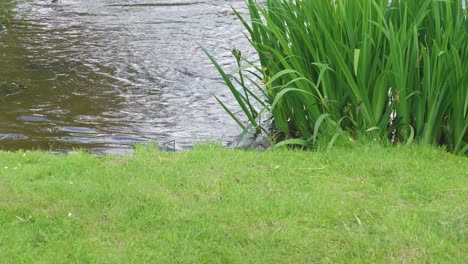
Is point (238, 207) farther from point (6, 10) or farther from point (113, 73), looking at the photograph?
point (6, 10)

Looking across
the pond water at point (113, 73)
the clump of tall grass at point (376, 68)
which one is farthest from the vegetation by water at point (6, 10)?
the clump of tall grass at point (376, 68)

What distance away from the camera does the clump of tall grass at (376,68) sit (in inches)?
221

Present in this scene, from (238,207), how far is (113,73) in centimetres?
516

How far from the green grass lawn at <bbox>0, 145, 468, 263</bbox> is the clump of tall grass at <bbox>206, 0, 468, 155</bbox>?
390 millimetres

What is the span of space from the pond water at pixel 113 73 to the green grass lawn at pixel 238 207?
1662 millimetres

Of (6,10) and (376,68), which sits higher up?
(376,68)

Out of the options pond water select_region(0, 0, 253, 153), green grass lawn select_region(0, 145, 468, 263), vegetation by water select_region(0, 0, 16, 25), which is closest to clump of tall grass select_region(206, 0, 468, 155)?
green grass lawn select_region(0, 145, 468, 263)

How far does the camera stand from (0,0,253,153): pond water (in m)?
7.33

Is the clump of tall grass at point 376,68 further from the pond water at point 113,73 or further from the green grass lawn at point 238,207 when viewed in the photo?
the pond water at point 113,73

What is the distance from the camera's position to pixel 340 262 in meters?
3.89

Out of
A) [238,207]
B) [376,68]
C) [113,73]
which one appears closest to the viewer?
[238,207]

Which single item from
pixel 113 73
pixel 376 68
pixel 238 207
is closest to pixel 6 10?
pixel 113 73

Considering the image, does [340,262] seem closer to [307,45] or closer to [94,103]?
[307,45]

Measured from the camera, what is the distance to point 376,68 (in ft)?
19.4
